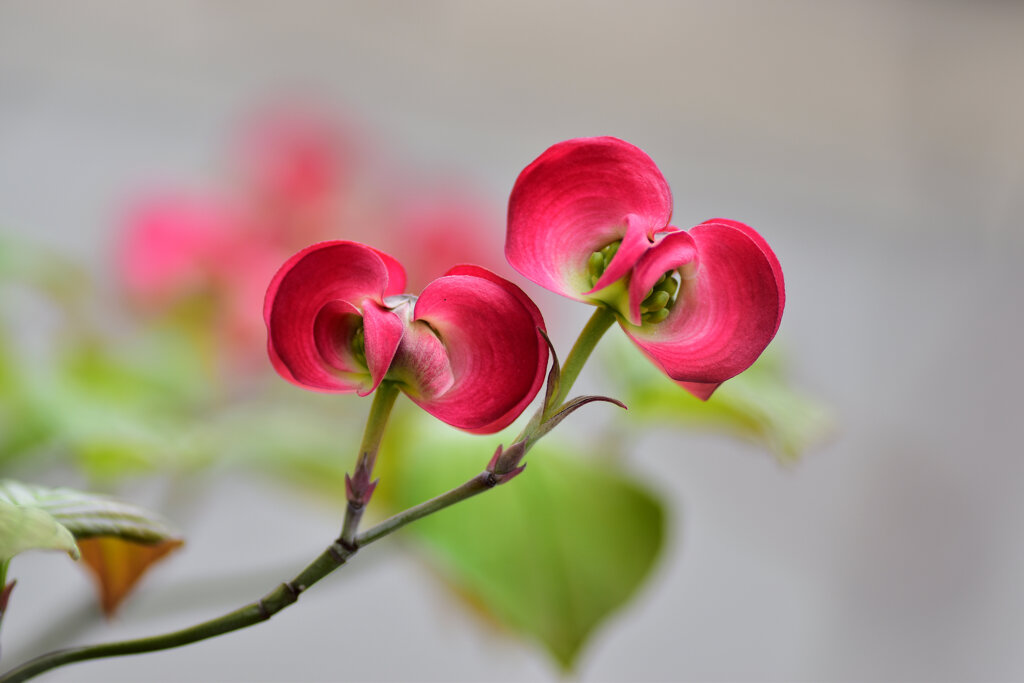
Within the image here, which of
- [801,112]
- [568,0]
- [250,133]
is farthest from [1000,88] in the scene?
[250,133]

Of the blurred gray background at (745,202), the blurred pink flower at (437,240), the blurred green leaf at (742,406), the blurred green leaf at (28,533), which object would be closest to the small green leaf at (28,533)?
the blurred green leaf at (28,533)

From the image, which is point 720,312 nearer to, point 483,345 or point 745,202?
point 483,345

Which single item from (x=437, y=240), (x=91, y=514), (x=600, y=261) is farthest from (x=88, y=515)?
(x=437, y=240)

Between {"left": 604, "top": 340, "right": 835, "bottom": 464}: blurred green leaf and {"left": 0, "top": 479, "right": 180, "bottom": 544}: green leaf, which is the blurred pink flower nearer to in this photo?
{"left": 604, "top": 340, "right": 835, "bottom": 464}: blurred green leaf

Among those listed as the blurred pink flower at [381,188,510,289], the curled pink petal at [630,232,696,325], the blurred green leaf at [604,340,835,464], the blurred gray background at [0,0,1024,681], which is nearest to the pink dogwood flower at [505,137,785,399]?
the curled pink petal at [630,232,696,325]

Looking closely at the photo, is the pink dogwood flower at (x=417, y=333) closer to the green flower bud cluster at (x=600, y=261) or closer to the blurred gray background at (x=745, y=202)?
the green flower bud cluster at (x=600, y=261)

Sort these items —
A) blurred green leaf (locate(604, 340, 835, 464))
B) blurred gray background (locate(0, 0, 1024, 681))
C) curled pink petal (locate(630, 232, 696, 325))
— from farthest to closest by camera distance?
1. blurred gray background (locate(0, 0, 1024, 681))
2. blurred green leaf (locate(604, 340, 835, 464))
3. curled pink petal (locate(630, 232, 696, 325))
